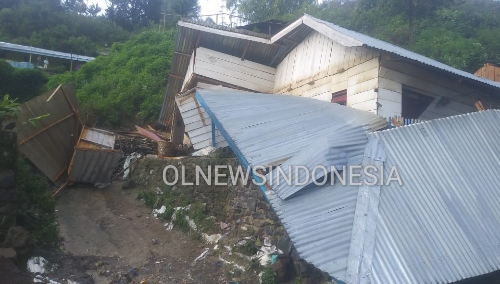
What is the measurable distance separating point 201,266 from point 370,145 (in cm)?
410

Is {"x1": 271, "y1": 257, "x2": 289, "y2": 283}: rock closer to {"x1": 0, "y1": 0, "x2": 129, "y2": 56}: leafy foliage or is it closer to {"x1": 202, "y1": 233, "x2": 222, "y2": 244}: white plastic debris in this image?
{"x1": 202, "y1": 233, "x2": 222, "y2": 244}: white plastic debris

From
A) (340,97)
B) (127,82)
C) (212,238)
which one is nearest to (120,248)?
(212,238)

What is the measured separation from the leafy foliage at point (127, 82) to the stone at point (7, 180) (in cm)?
706

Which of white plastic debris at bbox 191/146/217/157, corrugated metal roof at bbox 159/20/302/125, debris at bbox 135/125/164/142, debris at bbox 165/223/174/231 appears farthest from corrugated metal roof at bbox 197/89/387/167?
debris at bbox 135/125/164/142

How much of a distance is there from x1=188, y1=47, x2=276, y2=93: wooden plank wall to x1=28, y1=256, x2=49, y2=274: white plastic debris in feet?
21.0

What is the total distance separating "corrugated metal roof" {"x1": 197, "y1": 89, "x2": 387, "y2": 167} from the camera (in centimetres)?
581

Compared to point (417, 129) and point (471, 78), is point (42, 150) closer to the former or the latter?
point (417, 129)

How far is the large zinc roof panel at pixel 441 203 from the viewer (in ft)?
12.8

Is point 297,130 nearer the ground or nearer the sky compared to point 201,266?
nearer the sky

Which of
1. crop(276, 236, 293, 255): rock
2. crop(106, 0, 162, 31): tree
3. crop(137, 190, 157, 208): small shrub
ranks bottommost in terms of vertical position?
crop(137, 190, 157, 208): small shrub

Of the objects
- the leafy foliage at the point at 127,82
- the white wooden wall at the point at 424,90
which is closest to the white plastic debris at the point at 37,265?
the white wooden wall at the point at 424,90

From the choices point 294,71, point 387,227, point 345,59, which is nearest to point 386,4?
point 294,71

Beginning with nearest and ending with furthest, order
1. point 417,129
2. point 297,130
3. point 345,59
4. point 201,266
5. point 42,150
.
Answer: point 417,129, point 297,130, point 201,266, point 345,59, point 42,150

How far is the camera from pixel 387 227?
161 inches
